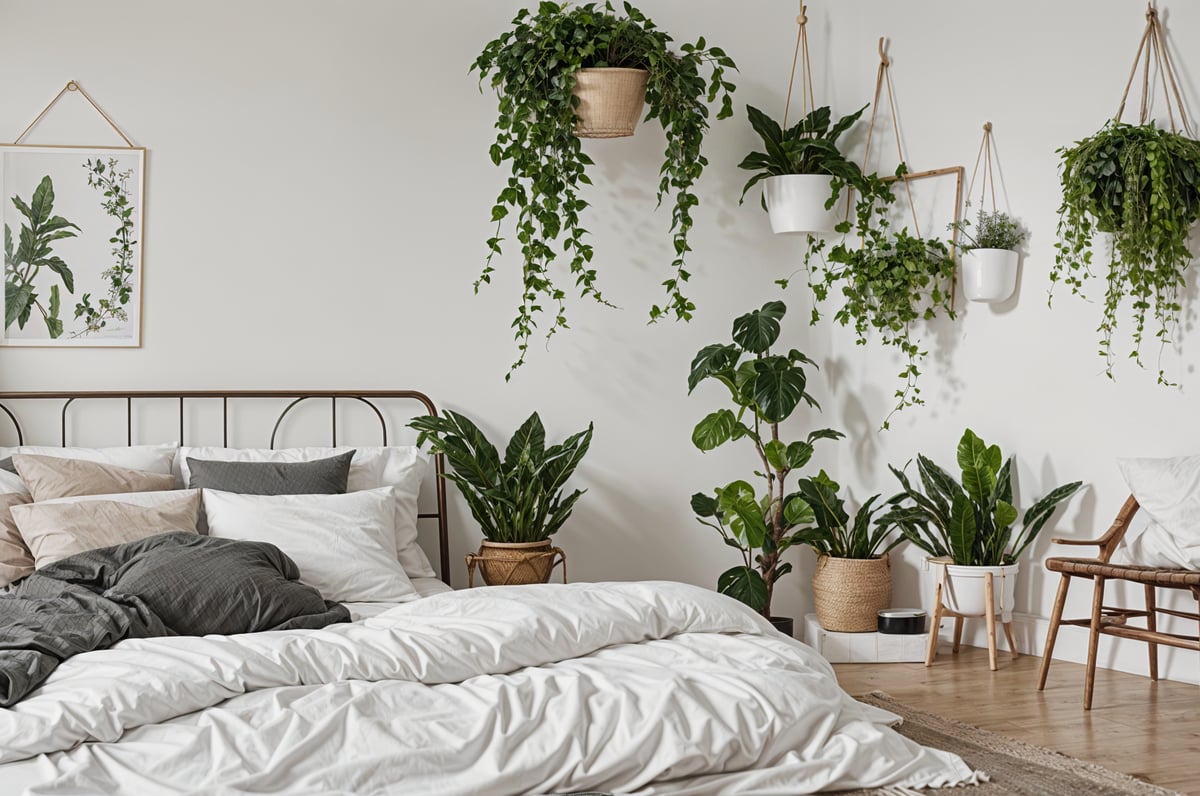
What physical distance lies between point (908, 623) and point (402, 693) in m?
2.54

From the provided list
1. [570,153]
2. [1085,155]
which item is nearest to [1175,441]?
[1085,155]

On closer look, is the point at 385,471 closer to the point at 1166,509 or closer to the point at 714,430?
the point at 714,430

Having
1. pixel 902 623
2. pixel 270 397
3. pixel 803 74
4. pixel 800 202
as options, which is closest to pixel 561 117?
pixel 800 202

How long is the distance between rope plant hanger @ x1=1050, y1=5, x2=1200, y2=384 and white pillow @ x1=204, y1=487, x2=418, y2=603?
2494mm

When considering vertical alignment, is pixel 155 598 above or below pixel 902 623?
above

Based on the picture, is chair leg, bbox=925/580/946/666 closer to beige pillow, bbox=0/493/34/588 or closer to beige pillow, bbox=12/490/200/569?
beige pillow, bbox=12/490/200/569

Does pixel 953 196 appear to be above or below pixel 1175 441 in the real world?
above

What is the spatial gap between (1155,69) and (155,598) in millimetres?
3634

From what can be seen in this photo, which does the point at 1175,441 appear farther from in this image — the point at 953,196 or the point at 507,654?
the point at 507,654

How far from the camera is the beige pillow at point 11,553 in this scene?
3.21 metres

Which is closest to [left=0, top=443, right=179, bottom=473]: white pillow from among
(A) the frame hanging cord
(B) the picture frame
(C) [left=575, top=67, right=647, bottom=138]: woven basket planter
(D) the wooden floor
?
(B) the picture frame

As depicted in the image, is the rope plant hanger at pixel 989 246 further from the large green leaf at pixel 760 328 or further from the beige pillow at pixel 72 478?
the beige pillow at pixel 72 478

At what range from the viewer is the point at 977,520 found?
13.9 feet

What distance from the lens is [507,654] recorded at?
2.54m
